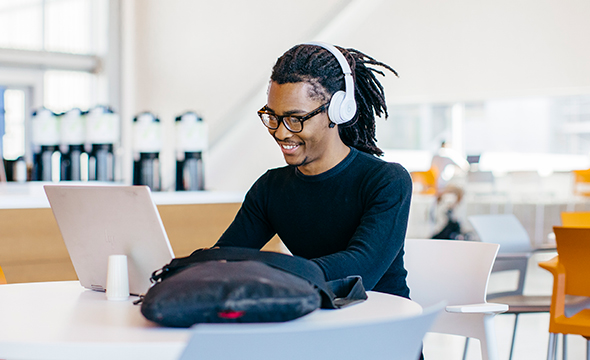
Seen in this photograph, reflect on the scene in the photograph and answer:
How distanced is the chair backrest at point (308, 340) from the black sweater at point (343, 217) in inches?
19.9

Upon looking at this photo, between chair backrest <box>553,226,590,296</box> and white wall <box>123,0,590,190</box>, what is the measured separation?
2635 mm

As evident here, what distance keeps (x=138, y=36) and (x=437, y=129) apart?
16.6ft

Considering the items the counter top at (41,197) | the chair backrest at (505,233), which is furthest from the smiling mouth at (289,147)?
the chair backrest at (505,233)

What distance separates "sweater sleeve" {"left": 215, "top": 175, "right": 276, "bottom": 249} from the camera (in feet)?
5.57

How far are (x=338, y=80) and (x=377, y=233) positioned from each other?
0.39m

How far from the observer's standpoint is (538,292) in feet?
16.0

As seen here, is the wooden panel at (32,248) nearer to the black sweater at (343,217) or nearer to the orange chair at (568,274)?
the black sweater at (343,217)

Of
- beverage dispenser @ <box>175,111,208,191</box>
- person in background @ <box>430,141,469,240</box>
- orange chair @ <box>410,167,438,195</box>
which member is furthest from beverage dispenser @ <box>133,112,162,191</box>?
orange chair @ <box>410,167,438,195</box>

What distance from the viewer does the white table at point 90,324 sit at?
93 centimetres

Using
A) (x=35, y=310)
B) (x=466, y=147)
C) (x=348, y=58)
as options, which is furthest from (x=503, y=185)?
(x=35, y=310)

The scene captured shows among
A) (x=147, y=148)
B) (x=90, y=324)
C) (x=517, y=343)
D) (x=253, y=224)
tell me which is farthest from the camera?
(x=517, y=343)

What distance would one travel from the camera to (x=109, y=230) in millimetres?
1348

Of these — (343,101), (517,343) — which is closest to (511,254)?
(517,343)

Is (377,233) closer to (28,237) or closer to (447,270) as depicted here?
(447,270)
